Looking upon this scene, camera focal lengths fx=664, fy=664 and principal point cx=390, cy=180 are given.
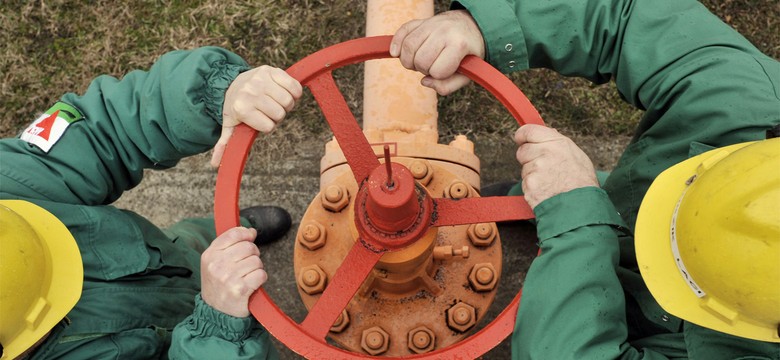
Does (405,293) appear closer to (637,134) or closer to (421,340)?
(421,340)

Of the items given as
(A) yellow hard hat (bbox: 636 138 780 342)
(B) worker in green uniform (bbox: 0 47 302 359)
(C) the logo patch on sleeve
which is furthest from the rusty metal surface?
(C) the logo patch on sleeve

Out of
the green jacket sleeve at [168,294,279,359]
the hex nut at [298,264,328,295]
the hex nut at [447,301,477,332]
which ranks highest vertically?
Answer: the green jacket sleeve at [168,294,279,359]

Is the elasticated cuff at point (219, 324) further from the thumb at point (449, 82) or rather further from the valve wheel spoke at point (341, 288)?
the thumb at point (449, 82)

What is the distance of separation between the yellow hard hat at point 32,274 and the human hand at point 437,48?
25.9 inches

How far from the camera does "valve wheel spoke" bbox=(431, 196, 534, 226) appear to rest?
105 cm

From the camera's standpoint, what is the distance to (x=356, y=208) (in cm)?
103

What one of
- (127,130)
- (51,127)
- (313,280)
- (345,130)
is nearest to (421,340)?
(313,280)

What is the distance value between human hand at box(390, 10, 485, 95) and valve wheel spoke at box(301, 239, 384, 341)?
1.07ft

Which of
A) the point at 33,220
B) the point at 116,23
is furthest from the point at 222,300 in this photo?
the point at 116,23

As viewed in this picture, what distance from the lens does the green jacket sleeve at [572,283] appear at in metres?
1.04

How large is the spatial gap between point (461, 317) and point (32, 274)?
75 centimetres

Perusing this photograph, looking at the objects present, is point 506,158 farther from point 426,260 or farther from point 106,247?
point 106,247

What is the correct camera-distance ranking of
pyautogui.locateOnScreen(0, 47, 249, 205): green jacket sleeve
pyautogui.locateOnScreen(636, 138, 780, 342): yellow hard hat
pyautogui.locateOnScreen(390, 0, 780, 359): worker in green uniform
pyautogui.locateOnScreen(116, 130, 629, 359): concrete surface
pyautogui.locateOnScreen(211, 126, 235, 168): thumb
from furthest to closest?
pyautogui.locateOnScreen(116, 130, 629, 359): concrete surface, pyautogui.locateOnScreen(0, 47, 249, 205): green jacket sleeve, pyautogui.locateOnScreen(211, 126, 235, 168): thumb, pyautogui.locateOnScreen(390, 0, 780, 359): worker in green uniform, pyautogui.locateOnScreen(636, 138, 780, 342): yellow hard hat

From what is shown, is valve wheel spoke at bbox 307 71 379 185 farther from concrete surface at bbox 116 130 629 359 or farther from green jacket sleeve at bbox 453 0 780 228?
concrete surface at bbox 116 130 629 359
